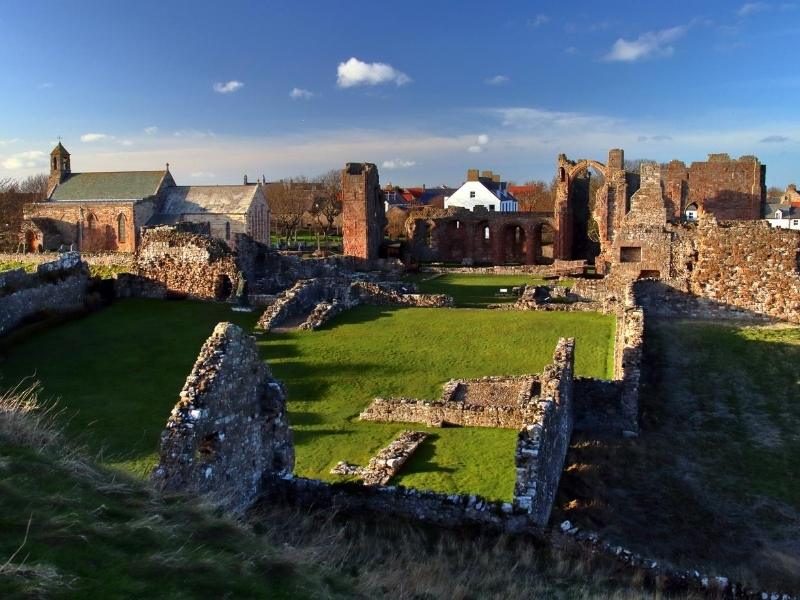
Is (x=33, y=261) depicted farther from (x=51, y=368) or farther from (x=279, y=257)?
(x=51, y=368)

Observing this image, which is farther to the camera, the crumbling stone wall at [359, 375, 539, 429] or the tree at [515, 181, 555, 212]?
the tree at [515, 181, 555, 212]

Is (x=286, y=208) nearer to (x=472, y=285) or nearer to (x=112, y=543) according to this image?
(x=472, y=285)

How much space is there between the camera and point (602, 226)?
46531 mm

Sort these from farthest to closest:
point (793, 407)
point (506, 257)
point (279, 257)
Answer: point (506, 257) → point (279, 257) → point (793, 407)

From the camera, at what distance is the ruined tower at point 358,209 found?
49906mm

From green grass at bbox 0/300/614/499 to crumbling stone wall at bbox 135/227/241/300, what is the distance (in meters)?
1.16

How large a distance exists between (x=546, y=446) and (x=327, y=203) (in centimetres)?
6732

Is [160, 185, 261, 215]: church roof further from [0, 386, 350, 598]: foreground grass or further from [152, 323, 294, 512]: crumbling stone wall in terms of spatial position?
[0, 386, 350, 598]: foreground grass

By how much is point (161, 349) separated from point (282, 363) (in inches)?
155

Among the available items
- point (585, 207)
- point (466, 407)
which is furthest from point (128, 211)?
point (466, 407)

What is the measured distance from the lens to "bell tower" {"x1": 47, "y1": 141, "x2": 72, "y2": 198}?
6138 centimetres

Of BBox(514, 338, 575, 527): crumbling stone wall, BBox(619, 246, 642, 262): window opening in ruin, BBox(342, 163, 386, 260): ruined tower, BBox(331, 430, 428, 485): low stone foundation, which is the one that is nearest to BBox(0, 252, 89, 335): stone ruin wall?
BBox(331, 430, 428, 485): low stone foundation

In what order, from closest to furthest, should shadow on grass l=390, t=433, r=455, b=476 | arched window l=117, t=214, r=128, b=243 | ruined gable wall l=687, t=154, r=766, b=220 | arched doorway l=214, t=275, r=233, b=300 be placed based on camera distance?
shadow on grass l=390, t=433, r=455, b=476 → arched doorway l=214, t=275, r=233, b=300 → ruined gable wall l=687, t=154, r=766, b=220 → arched window l=117, t=214, r=128, b=243

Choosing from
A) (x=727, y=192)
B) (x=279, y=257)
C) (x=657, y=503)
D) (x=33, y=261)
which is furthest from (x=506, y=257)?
(x=657, y=503)
